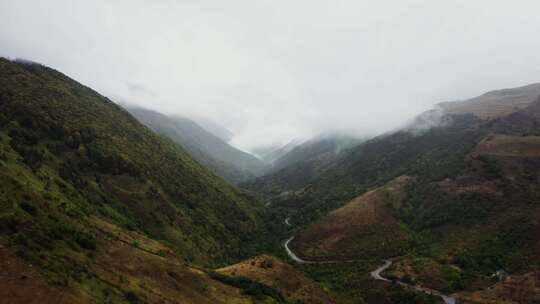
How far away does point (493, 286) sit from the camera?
89375 mm

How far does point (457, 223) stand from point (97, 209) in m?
114

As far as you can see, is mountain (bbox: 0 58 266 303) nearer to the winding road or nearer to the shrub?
the shrub

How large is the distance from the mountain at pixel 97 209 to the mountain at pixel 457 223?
39.4m

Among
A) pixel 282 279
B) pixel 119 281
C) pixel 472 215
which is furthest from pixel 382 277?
pixel 119 281

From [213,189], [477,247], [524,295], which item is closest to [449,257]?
[477,247]

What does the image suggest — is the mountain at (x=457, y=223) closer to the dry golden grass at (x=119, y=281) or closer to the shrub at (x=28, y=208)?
the dry golden grass at (x=119, y=281)

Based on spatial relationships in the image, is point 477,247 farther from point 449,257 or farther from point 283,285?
point 283,285

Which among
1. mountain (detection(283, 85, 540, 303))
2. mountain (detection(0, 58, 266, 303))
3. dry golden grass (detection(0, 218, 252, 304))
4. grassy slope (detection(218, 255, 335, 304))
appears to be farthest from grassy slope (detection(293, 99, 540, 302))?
dry golden grass (detection(0, 218, 252, 304))

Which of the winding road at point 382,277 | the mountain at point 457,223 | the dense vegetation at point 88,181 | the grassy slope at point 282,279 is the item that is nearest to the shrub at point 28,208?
the dense vegetation at point 88,181

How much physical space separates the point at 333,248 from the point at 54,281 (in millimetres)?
107160

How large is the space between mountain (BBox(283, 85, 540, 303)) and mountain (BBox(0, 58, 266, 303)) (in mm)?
39447

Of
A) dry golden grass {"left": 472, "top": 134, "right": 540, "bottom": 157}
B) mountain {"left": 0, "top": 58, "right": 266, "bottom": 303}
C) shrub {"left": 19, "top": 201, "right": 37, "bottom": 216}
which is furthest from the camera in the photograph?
dry golden grass {"left": 472, "top": 134, "right": 540, "bottom": 157}

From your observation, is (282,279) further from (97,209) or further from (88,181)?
(88,181)

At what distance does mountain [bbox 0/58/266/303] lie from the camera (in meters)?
43.2
